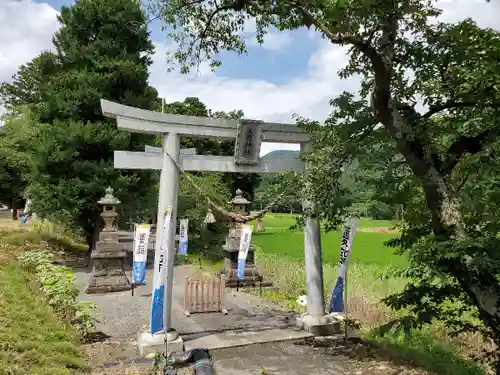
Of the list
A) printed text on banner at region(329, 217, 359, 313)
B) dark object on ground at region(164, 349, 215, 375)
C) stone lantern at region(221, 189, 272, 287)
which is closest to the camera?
dark object on ground at region(164, 349, 215, 375)

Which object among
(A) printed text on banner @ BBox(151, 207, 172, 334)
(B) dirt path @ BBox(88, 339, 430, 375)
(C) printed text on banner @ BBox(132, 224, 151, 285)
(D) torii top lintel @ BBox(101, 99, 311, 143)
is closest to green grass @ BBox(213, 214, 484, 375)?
(B) dirt path @ BBox(88, 339, 430, 375)

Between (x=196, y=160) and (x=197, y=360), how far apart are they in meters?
3.17

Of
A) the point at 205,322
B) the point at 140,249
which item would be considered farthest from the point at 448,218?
the point at 140,249

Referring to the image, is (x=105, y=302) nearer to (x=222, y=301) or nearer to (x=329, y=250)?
(x=222, y=301)

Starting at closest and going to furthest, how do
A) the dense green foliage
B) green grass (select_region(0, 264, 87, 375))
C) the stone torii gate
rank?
green grass (select_region(0, 264, 87, 375)) → the stone torii gate → the dense green foliage

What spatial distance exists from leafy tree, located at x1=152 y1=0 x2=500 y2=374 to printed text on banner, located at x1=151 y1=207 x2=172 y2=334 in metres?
2.54

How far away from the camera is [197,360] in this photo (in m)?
6.43

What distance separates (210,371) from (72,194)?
1132 cm

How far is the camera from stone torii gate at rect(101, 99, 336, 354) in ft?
22.0

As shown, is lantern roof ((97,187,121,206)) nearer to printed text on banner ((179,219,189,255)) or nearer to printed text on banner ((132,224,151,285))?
printed text on banner ((179,219,189,255))

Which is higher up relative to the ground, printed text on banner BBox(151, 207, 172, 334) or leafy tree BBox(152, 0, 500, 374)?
leafy tree BBox(152, 0, 500, 374)

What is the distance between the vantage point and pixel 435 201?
443 centimetres

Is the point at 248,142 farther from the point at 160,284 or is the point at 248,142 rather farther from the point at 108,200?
the point at 108,200

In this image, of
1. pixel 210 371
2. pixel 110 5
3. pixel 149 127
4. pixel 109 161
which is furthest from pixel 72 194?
pixel 210 371
